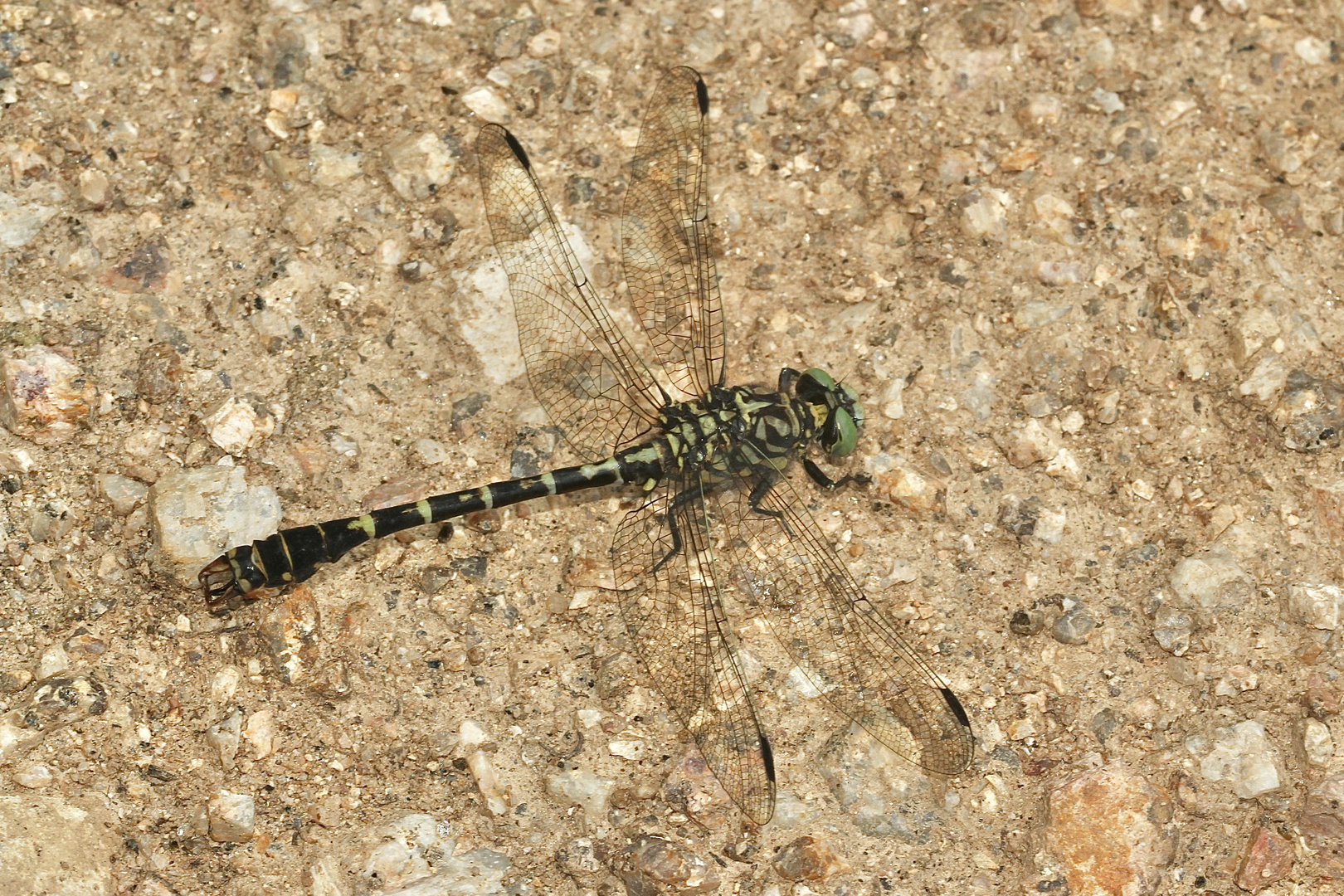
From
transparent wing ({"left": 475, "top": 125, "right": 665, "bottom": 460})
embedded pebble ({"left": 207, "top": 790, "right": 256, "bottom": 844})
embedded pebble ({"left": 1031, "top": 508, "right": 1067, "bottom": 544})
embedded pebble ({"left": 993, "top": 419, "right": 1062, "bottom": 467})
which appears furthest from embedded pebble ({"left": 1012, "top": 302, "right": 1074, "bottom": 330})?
embedded pebble ({"left": 207, "top": 790, "right": 256, "bottom": 844})

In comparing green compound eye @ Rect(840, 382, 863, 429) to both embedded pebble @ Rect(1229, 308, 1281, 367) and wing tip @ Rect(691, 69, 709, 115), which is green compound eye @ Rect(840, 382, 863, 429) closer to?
wing tip @ Rect(691, 69, 709, 115)

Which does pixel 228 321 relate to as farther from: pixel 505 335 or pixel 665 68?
pixel 665 68

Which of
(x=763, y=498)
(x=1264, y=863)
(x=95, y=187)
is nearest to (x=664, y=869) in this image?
(x=763, y=498)

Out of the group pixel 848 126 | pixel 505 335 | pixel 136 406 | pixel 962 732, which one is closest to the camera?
pixel 962 732

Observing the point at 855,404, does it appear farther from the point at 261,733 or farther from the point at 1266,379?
the point at 261,733

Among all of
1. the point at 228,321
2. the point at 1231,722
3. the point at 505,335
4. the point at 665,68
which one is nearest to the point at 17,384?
the point at 228,321

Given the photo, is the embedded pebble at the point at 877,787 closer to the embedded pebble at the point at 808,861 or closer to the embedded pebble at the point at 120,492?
the embedded pebble at the point at 808,861

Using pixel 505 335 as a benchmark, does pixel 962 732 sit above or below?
below

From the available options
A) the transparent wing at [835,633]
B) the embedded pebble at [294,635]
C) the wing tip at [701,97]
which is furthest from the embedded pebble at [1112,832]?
the wing tip at [701,97]
